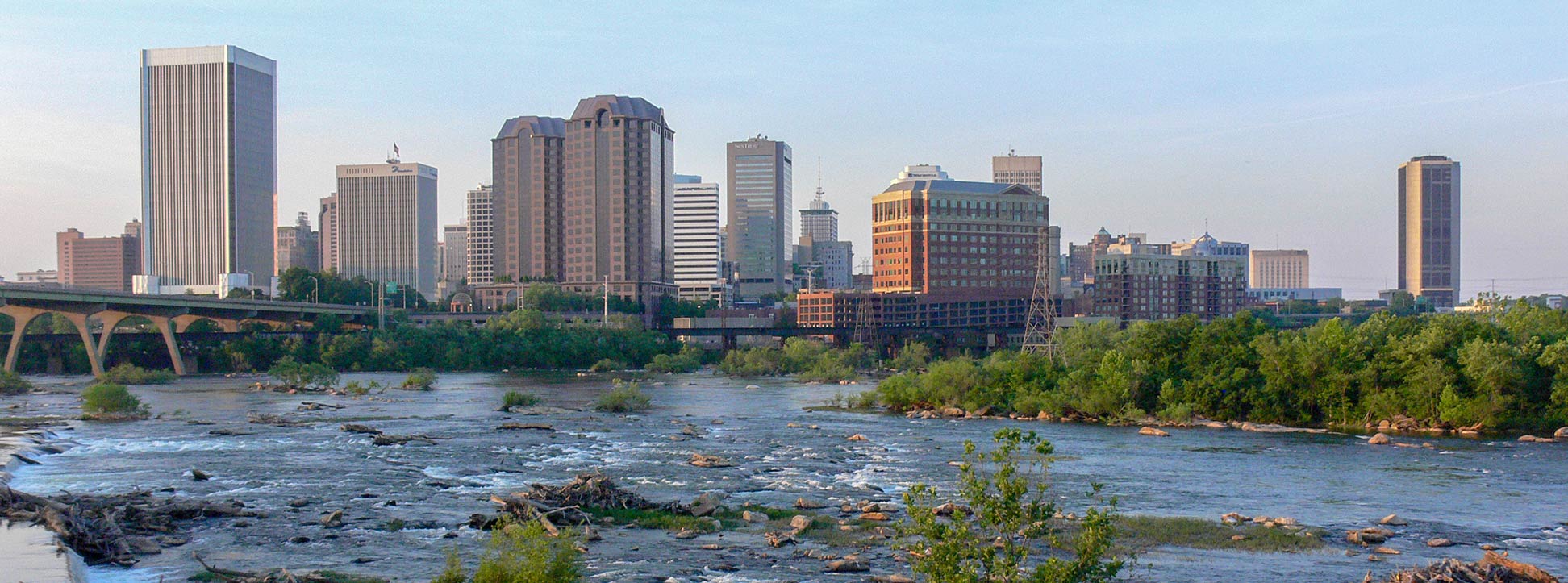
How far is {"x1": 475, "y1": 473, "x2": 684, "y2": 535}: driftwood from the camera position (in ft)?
134

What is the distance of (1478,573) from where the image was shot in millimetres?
31297

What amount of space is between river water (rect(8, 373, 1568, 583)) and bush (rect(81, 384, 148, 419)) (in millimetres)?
2931

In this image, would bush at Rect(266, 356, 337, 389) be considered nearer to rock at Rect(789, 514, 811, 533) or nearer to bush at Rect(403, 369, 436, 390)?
bush at Rect(403, 369, 436, 390)

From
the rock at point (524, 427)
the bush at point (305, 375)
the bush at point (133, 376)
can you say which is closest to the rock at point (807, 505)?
the rock at point (524, 427)

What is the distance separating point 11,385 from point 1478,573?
115 m

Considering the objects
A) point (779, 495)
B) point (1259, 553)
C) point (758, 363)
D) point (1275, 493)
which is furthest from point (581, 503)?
point (758, 363)

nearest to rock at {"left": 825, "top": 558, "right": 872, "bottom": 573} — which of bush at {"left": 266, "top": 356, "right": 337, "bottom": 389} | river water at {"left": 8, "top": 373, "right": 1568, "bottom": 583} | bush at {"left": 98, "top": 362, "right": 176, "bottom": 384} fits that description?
river water at {"left": 8, "top": 373, "right": 1568, "bottom": 583}

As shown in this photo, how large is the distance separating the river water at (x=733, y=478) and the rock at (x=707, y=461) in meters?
1.07

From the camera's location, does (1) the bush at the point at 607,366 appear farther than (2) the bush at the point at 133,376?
Yes

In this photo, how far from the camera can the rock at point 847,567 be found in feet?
113

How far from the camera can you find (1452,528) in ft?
134

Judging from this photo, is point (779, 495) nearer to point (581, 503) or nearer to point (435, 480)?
point (581, 503)

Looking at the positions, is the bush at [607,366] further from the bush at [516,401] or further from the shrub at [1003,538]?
the shrub at [1003,538]

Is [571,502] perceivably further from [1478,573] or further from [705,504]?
[1478,573]
